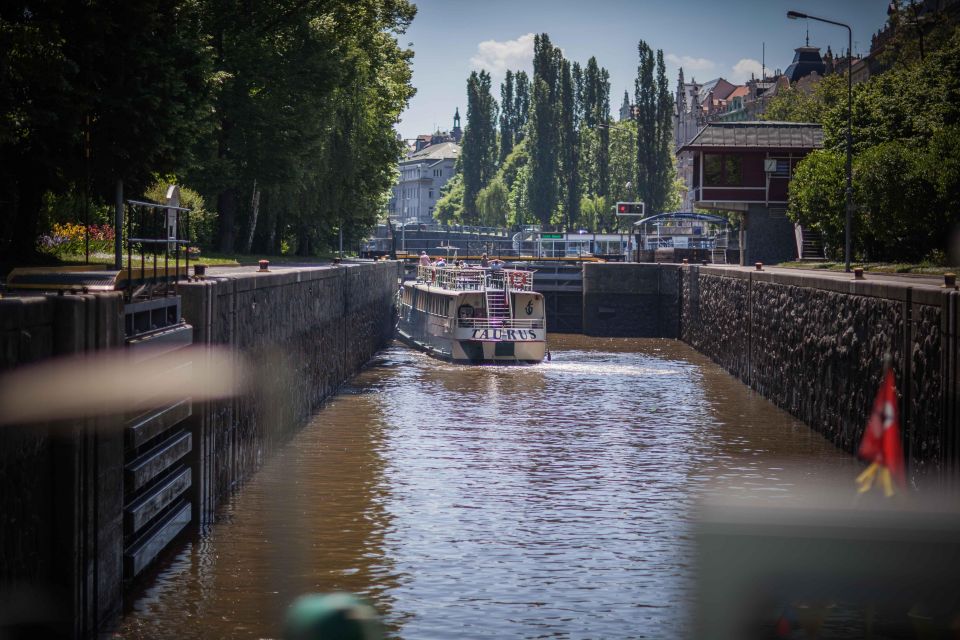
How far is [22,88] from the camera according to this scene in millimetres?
24812

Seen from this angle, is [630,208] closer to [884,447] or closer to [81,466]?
[81,466]

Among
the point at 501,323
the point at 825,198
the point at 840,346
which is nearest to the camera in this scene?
the point at 840,346

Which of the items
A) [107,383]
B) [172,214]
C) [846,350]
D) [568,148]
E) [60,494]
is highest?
[568,148]

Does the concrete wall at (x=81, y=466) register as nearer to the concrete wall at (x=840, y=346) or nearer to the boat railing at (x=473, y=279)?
the concrete wall at (x=840, y=346)

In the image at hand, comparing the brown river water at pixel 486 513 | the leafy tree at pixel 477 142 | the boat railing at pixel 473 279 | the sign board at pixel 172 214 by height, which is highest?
the leafy tree at pixel 477 142

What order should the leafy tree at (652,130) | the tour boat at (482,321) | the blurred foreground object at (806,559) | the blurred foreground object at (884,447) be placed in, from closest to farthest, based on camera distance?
1. the blurred foreground object at (884,447)
2. the blurred foreground object at (806,559)
3. the tour boat at (482,321)
4. the leafy tree at (652,130)

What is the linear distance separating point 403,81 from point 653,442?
46.1m

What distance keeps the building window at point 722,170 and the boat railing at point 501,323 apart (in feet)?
92.6

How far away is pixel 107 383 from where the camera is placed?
527 inches

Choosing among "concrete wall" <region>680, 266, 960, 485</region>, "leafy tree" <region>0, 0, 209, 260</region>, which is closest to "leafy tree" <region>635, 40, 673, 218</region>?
"concrete wall" <region>680, 266, 960, 485</region>

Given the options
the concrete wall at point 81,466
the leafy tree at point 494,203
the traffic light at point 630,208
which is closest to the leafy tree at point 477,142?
the leafy tree at point 494,203

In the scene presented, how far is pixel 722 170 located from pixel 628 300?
12.6 meters

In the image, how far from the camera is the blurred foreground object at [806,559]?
859 cm

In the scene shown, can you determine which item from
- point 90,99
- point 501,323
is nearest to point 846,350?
point 90,99
